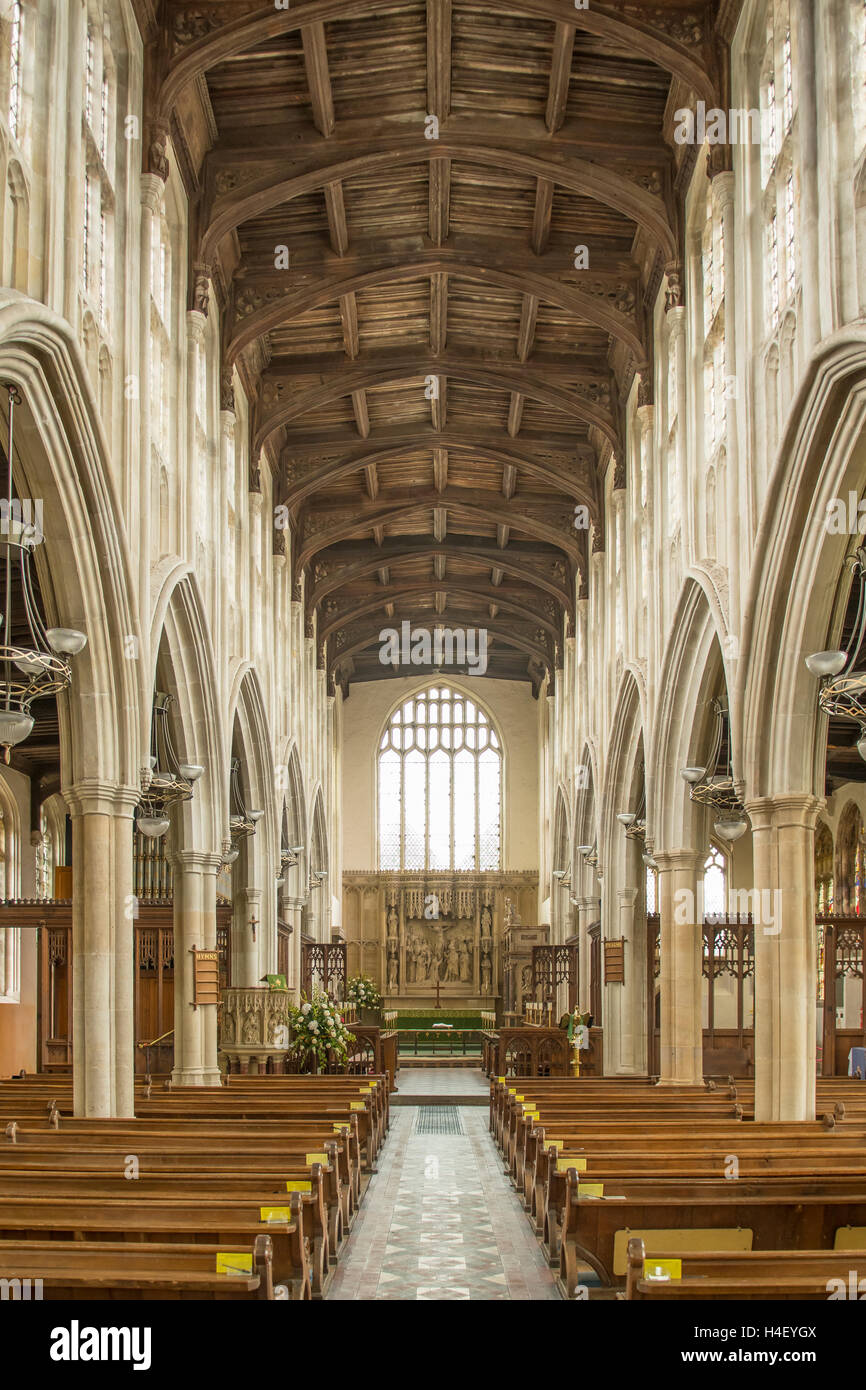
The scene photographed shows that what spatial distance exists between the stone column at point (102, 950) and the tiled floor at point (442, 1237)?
234 cm

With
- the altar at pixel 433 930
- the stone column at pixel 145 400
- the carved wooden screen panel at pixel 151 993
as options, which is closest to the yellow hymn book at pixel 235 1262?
the stone column at pixel 145 400

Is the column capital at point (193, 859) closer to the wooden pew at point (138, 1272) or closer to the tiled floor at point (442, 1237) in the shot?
the tiled floor at point (442, 1237)

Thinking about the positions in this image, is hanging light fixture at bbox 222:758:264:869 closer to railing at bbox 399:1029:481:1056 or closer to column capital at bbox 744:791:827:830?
column capital at bbox 744:791:827:830

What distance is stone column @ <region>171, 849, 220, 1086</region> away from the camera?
15852 millimetres

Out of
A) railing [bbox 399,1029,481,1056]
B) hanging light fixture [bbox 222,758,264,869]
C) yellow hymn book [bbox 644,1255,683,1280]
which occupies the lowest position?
railing [bbox 399,1029,481,1056]

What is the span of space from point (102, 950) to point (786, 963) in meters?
5.61

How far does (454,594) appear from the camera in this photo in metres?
32.3

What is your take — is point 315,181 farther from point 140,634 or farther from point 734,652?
point 734,652

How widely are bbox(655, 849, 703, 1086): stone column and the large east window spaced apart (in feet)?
69.4

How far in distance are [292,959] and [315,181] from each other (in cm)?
1488

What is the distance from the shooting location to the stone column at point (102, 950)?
1161 centimetres

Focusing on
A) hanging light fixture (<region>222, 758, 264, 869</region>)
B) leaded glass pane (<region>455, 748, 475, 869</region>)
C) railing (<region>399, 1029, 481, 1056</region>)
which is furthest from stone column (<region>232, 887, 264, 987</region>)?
leaded glass pane (<region>455, 748, 475, 869</region>)

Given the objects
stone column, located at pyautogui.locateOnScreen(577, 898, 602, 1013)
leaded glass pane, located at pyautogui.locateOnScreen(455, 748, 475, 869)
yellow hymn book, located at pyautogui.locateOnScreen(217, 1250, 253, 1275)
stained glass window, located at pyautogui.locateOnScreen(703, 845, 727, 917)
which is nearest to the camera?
yellow hymn book, located at pyautogui.locateOnScreen(217, 1250, 253, 1275)
